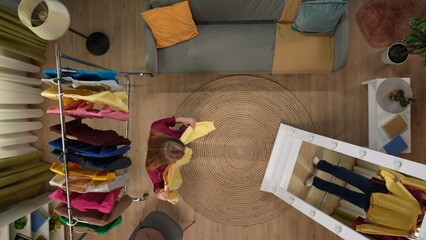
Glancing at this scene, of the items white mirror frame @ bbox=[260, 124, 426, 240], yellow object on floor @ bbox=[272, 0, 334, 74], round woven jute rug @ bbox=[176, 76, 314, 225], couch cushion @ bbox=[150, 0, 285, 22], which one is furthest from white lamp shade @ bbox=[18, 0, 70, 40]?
white mirror frame @ bbox=[260, 124, 426, 240]

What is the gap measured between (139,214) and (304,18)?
7.72 ft

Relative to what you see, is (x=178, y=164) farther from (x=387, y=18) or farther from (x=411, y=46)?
(x=387, y=18)

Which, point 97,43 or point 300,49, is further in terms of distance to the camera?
point 97,43

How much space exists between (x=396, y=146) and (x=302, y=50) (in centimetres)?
114

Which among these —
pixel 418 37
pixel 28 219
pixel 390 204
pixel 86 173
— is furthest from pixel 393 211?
pixel 28 219

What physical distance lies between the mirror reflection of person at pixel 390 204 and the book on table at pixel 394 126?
72cm

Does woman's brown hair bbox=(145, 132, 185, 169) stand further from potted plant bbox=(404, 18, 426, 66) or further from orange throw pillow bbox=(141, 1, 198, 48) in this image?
potted plant bbox=(404, 18, 426, 66)

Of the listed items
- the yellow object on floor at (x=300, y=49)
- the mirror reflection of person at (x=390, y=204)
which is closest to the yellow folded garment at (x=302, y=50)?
the yellow object on floor at (x=300, y=49)

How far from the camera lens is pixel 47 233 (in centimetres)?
263

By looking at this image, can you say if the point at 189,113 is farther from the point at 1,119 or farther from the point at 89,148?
the point at 1,119

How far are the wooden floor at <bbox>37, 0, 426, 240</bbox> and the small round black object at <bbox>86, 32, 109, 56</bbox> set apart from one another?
60 mm

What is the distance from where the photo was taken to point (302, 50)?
2.37 meters

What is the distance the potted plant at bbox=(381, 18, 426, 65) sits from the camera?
2.05m

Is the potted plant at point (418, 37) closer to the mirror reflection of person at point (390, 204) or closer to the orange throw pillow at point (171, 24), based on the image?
the mirror reflection of person at point (390, 204)
